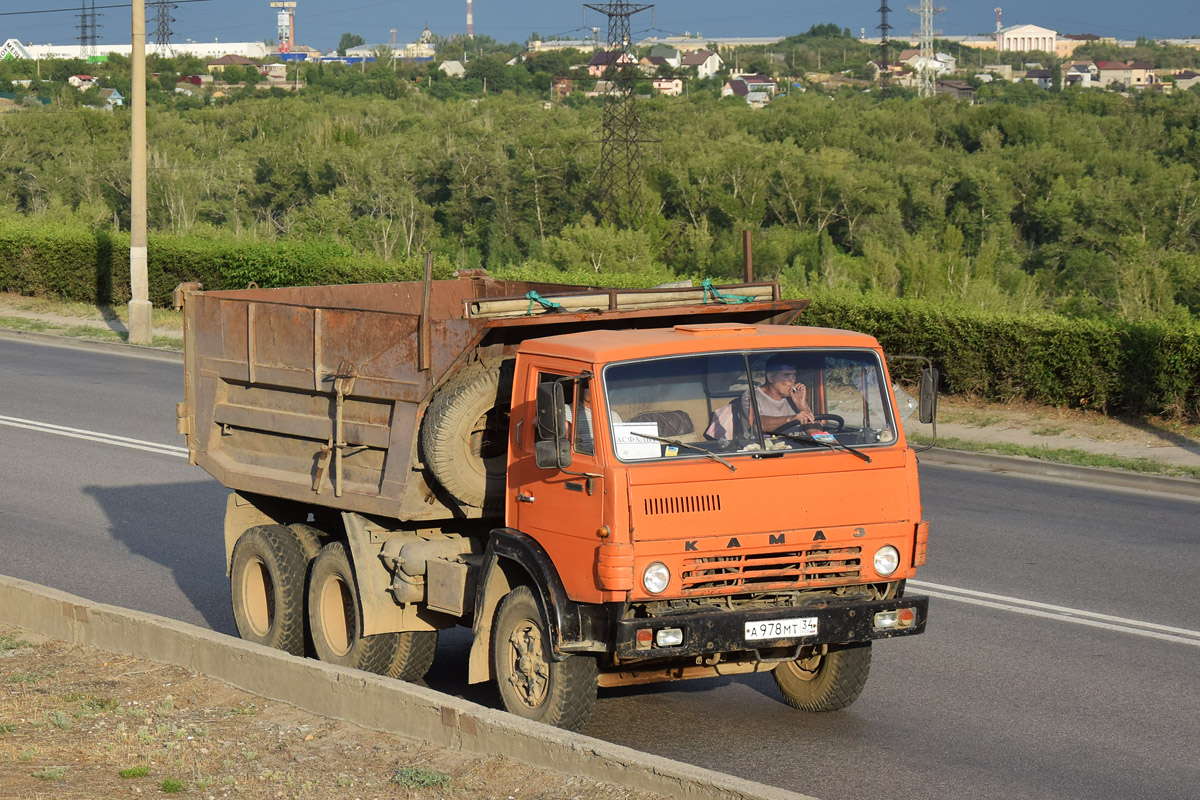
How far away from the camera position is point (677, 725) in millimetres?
7590

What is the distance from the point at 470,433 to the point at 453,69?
169802 mm

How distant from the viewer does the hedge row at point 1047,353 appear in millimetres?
18156

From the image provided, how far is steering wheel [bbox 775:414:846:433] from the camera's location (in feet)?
Answer: 22.9

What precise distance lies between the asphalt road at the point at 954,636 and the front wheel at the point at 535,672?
0.53m

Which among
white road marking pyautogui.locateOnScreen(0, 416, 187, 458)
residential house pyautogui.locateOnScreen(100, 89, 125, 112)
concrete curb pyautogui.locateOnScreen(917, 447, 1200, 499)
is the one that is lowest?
concrete curb pyautogui.locateOnScreen(917, 447, 1200, 499)

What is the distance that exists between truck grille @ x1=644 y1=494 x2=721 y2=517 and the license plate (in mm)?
578

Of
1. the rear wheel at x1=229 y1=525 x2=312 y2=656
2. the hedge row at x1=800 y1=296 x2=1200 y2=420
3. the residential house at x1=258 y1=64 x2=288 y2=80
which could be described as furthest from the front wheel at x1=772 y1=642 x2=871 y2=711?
the residential house at x1=258 y1=64 x2=288 y2=80

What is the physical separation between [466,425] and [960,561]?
5.60 metres

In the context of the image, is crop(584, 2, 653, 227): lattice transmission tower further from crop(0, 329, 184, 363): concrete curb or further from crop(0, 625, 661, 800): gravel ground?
crop(0, 625, 661, 800): gravel ground

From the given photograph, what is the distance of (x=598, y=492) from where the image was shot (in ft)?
21.7

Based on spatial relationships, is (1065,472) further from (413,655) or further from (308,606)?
(308,606)

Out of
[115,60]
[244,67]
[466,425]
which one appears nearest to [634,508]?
[466,425]

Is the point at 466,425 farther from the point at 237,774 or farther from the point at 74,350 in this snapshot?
the point at 74,350

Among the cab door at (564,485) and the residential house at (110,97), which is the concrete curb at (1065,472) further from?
the residential house at (110,97)
